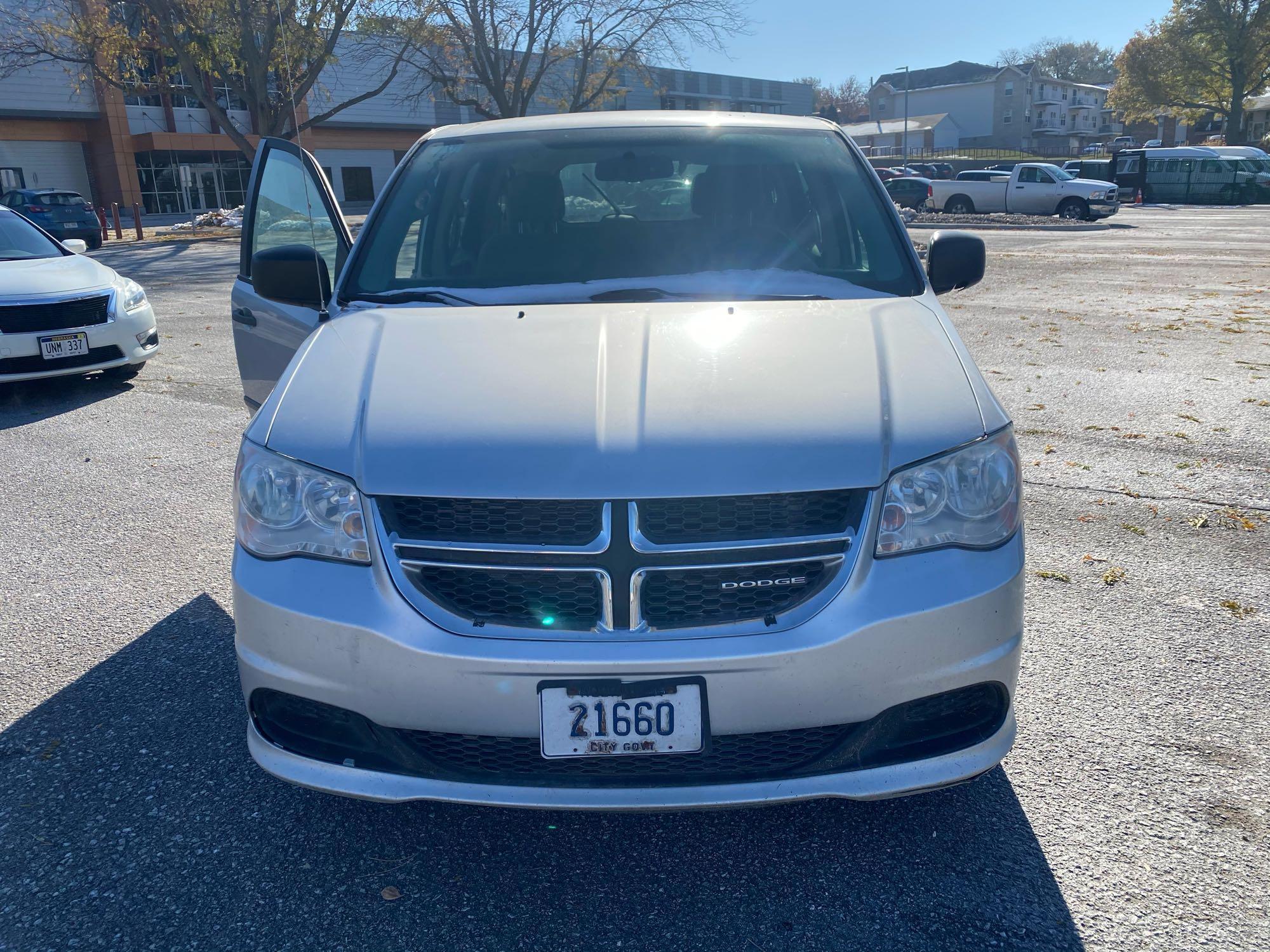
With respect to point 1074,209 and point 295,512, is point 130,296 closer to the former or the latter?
point 295,512

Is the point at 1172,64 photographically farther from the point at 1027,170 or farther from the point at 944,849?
the point at 944,849

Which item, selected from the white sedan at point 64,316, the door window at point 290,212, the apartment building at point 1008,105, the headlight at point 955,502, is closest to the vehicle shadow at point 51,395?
the white sedan at point 64,316

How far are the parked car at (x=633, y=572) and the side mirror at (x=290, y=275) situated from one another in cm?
83

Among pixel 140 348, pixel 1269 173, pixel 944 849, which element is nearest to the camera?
pixel 944 849

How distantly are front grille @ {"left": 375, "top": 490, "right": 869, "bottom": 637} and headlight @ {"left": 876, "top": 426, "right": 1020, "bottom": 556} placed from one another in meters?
0.09

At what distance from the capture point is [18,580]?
4.10 metres

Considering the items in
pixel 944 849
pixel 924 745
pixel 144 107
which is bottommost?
pixel 944 849

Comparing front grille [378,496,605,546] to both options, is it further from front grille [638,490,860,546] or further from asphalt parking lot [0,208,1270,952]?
asphalt parking lot [0,208,1270,952]

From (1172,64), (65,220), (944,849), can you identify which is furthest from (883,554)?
(1172,64)

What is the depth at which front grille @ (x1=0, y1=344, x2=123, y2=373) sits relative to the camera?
7.21m

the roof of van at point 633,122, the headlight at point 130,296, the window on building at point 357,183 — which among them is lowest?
the headlight at point 130,296

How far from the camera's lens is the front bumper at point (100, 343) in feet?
23.5

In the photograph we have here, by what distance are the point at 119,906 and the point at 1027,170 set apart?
107ft

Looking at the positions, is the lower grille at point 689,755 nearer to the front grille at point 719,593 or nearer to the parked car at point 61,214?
the front grille at point 719,593
